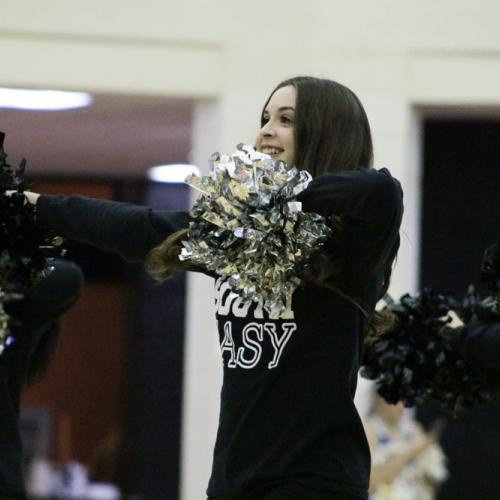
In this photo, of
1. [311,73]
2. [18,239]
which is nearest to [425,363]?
[18,239]

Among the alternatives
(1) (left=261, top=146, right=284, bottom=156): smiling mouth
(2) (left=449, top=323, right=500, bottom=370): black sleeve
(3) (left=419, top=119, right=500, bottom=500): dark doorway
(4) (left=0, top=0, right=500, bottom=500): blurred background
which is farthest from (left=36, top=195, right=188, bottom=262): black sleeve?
(3) (left=419, top=119, right=500, bottom=500): dark doorway

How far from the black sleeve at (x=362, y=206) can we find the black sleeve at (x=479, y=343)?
72cm

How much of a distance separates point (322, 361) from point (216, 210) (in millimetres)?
435

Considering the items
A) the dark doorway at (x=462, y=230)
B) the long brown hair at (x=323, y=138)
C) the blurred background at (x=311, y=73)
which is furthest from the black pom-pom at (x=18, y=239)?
the dark doorway at (x=462, y=230)

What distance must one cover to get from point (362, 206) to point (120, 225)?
Answer: 0.62 m

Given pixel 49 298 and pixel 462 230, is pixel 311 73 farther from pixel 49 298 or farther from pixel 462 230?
pixel 49 298

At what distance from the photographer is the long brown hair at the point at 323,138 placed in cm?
362

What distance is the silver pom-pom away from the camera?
3393mm

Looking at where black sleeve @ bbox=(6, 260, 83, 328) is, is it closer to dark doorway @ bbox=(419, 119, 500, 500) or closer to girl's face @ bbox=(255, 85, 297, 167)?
girl's face @ bbox=(255, 85, 297, 167)

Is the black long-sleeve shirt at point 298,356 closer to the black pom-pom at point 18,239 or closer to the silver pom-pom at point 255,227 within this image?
the silver pom-pom at point 255,227

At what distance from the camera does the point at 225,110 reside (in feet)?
23.5

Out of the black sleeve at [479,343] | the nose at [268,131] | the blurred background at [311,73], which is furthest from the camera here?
the blurred background at [311,73]

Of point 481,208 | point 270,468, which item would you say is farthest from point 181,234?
point 481,208

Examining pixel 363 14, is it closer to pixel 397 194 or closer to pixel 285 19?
pixel 285 19
